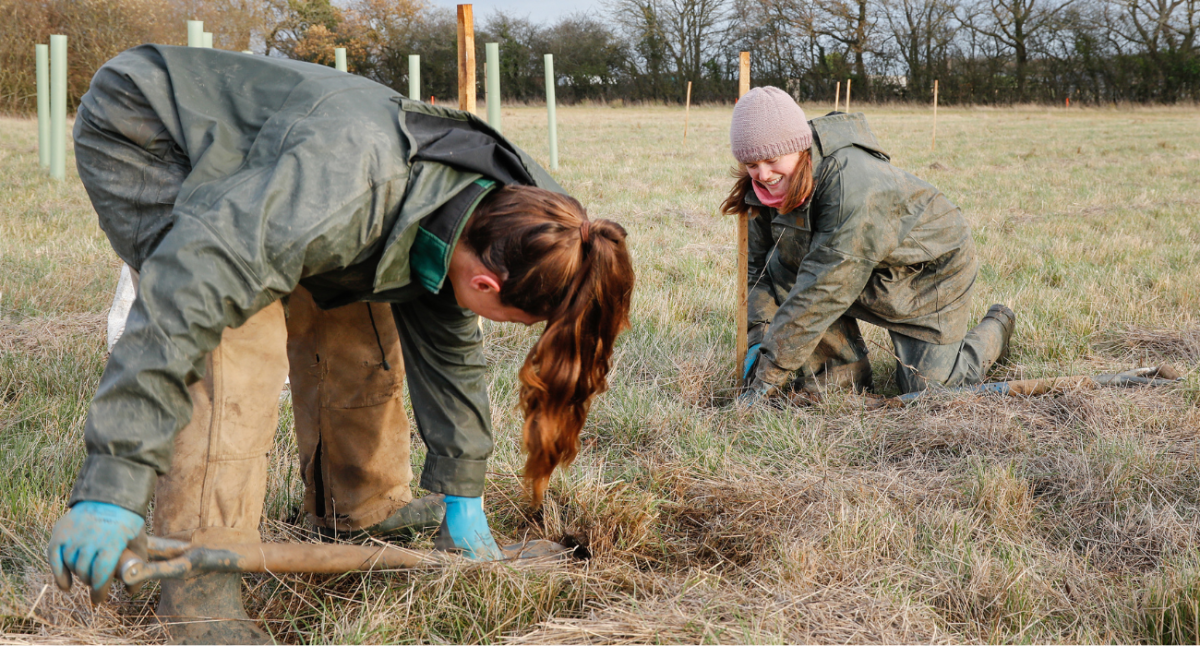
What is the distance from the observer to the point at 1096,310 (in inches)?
171

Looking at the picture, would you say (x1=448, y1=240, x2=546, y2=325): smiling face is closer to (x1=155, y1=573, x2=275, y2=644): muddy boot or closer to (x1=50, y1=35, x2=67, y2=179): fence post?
(x1=155, y1=573, x2=275, y2=644): muddy boot

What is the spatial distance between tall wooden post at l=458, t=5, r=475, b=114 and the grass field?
1158 millimetres

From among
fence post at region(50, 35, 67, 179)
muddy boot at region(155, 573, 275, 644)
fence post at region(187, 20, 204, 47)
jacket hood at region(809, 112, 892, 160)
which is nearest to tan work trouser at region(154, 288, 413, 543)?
muddy boot at region(155, 573, 275, 644)

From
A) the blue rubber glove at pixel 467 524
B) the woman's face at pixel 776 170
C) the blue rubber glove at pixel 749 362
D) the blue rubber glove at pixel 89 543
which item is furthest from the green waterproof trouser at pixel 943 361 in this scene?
the blue rubber glove at pixel 89 543

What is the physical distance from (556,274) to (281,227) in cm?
50

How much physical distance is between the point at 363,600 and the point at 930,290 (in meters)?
2.73

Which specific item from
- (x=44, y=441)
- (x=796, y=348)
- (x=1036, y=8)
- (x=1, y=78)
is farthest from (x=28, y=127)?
(x=1036, y=8)

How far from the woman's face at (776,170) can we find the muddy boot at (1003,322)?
1.39 metres

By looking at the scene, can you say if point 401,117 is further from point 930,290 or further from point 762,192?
point 930,290

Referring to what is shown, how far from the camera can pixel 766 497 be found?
8.16 ft

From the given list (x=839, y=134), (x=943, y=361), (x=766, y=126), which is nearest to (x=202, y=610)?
(x=766, y=126)

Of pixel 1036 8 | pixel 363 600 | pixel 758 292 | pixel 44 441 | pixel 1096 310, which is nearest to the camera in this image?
pixel 363 600

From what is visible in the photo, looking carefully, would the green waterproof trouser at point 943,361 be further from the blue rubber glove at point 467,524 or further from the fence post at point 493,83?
the fence post at point 493,83

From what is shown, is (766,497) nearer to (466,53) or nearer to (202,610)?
(202,610)
